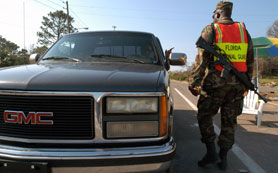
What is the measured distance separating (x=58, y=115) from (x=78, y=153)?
328 millimetres

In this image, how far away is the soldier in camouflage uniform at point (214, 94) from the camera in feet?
8.32

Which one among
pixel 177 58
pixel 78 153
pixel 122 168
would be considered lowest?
pixel 122 168

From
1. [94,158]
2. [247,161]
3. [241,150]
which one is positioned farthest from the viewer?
[241,150]

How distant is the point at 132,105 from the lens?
149 centimetres

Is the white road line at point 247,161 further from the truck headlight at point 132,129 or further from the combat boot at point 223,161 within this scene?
the truck headlight at point 132,129

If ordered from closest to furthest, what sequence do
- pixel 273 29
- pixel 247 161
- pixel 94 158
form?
1. pixel 94 158
2. pixel 247 161
3. pixel 273 29

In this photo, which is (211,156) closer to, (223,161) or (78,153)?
(223,161)

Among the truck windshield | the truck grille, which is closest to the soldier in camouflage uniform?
the truck windshield

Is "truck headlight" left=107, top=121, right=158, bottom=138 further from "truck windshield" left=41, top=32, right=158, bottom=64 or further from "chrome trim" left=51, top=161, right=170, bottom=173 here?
"truck windshield" left=41, top=32, right=158, bottom=64

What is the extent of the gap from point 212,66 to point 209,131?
34.2 inches

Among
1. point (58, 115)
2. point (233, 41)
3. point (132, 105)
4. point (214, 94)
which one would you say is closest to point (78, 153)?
point (58, 115)

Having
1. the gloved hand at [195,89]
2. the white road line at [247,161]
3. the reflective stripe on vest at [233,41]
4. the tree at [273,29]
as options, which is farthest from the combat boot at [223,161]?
the tree at [273,29]

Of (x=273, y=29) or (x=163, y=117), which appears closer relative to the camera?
(x=163, y=117)

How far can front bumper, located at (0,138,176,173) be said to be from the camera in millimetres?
1384
